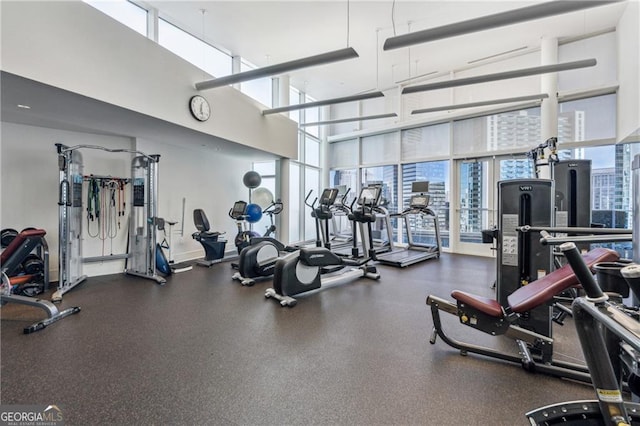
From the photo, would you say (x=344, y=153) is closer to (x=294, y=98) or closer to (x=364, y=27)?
(x=294, y=98)

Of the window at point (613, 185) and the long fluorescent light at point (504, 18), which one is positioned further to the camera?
the window at point (613, 185)

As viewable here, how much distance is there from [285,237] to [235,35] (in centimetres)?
484

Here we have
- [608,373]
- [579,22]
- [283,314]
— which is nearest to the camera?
[608,373]

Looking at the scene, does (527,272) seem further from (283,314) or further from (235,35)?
(235,35)

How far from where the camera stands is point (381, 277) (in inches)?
198

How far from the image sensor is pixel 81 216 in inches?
185

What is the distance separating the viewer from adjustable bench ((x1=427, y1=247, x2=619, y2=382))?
6.52 ft

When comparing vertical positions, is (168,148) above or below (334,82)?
below

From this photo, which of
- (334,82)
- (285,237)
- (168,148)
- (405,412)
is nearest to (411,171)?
(334,82)

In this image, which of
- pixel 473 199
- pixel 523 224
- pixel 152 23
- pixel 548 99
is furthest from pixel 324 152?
pixel 523 224

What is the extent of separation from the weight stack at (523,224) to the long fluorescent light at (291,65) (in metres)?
2.61

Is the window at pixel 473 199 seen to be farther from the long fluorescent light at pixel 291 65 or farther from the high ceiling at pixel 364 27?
the long fluorescent light at pixel 291 65

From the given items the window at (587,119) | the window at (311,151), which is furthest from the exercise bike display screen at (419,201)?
the window at (311,151)

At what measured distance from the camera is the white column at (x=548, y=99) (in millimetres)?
5953
